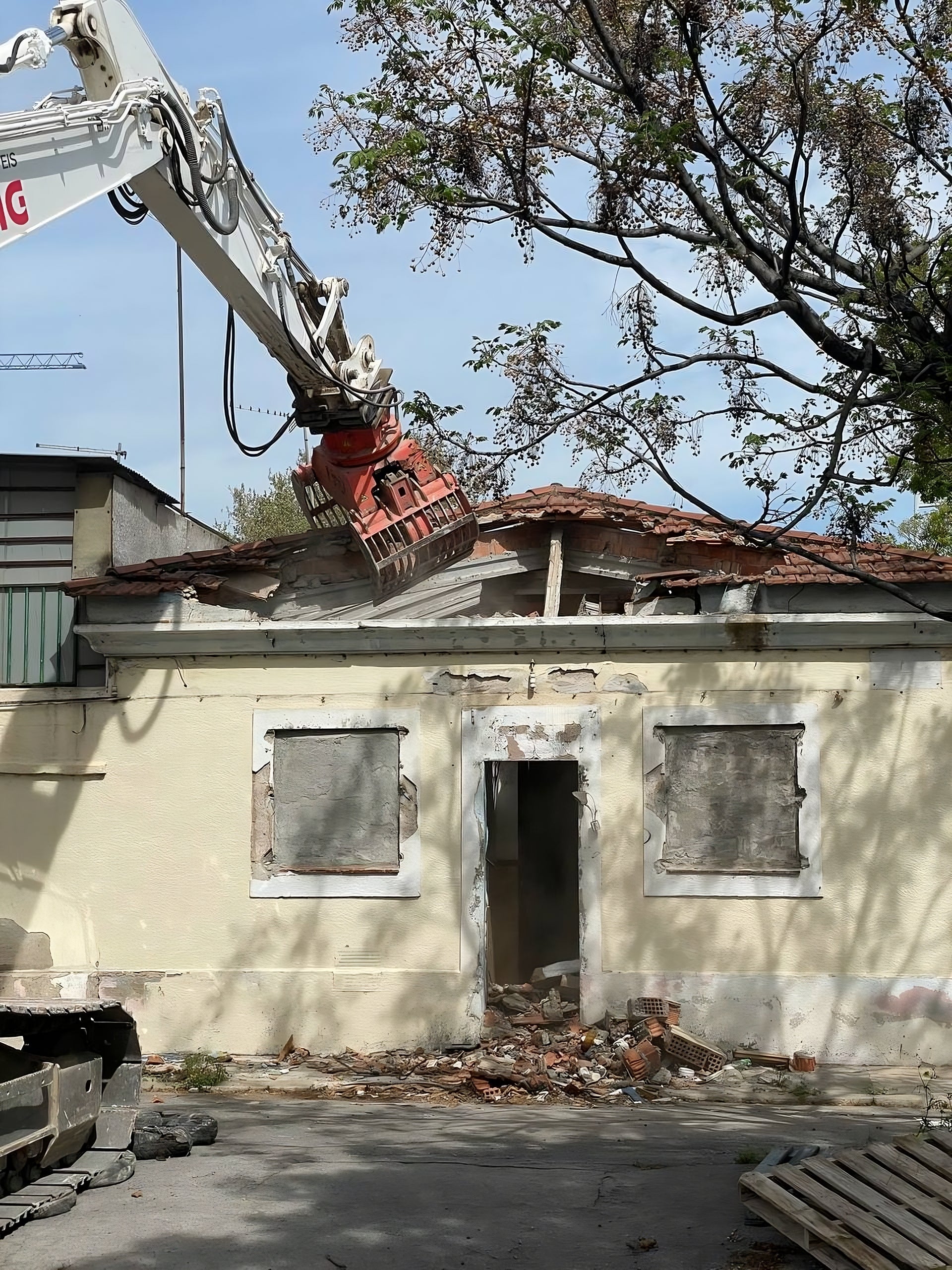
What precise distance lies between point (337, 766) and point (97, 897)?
232cm

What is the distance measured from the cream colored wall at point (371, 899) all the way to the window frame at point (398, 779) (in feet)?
0.26

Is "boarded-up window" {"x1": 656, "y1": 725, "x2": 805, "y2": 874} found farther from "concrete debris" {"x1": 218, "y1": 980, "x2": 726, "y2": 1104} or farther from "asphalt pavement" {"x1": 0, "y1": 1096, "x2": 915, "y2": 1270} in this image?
"asphalt pavement" {"x1": 0, "y1": 1096, "x2": 915, "y2": 1270}

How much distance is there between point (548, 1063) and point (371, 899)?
1953mm

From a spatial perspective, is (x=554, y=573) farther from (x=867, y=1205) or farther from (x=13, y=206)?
(x=867, y=1205)

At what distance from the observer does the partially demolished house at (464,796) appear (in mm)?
10469

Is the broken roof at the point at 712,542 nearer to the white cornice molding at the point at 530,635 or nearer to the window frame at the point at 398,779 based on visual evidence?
the white cornice molding at the point at 530,635

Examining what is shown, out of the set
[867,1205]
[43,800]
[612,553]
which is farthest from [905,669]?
[43,800]

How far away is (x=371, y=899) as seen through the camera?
35.7 feet

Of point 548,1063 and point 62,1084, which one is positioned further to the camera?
point 548,1063

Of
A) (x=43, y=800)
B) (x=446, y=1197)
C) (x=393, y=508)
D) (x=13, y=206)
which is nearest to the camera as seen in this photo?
(x=13, y=206)

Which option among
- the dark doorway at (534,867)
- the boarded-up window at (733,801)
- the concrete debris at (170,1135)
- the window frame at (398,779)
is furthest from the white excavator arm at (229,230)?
the concrete debris at (170,1135)

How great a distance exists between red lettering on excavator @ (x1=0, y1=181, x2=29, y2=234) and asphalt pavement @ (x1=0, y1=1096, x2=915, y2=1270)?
15.1ft

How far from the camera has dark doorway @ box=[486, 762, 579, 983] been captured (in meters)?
14.8

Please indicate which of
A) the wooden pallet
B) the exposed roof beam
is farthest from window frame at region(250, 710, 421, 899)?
the wooden pallet
